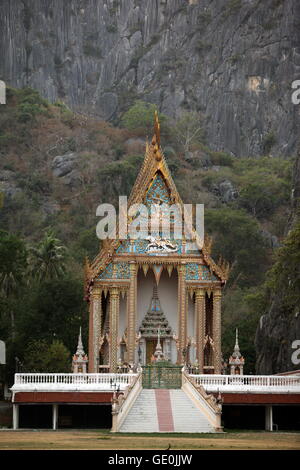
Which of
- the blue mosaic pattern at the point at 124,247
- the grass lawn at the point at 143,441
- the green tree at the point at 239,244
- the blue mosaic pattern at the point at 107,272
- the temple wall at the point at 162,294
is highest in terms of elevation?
the green tree at the point at 239,244

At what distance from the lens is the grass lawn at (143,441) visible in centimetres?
3381

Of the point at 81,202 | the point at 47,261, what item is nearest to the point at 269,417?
the point at 47,261

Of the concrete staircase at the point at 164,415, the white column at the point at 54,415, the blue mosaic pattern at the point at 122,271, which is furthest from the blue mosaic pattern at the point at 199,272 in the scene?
the white column at the point at 54,415

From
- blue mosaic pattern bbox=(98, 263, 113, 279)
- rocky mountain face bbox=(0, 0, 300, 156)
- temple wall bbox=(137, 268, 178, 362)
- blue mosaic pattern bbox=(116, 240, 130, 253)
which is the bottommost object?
temple wall bbox=(137, 268, 178, 362)

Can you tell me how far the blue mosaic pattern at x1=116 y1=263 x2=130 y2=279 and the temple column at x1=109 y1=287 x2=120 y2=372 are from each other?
25.0 inches

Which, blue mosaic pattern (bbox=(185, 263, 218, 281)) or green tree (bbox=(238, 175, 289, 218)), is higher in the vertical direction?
green tree (bbox=(238, 175, 289, 218))

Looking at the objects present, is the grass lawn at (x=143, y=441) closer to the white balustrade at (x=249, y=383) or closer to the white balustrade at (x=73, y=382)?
the white balustrade at (x=73, y=382)

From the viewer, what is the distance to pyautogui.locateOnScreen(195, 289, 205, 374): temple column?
5784 centimetres

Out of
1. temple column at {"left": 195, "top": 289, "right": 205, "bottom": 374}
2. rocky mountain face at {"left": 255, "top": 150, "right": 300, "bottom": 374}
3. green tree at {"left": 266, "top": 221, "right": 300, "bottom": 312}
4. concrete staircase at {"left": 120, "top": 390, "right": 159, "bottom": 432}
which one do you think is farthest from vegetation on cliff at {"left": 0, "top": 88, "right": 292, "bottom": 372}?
concrete staircase at {"left": 120, "top": 390, "right": 159, "bottom": 432}

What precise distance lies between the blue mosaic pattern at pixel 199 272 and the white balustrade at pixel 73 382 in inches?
411

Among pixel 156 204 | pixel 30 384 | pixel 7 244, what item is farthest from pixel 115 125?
pixel 30 384

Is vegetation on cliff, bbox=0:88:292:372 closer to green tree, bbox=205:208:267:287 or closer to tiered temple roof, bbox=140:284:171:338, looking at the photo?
green tree, bbox=205:208:267:287

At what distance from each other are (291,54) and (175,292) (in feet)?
335

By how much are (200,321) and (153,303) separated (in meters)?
2.68
